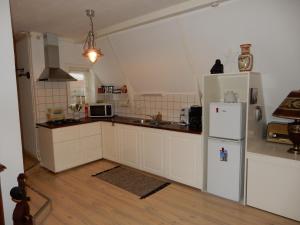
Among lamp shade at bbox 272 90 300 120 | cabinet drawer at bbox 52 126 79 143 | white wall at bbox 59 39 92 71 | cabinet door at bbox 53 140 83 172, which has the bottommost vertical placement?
cabinet door at bbox 53 140 83 172

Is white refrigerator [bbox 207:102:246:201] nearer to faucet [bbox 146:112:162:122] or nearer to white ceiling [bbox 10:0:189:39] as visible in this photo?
faucet [bbox 146:112:162:122]

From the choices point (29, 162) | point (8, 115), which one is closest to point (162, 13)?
point (8, 115)

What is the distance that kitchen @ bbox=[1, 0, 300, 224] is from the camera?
2562mm

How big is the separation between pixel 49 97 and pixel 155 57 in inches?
88.0

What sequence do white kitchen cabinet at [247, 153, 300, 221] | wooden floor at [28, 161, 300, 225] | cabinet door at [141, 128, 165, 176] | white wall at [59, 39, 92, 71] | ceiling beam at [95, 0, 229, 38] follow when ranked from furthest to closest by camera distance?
white wall at [59, 39, 92, 71] → cabinet door at [141, 128, 165, 176] → ceiling beam at [95, 0, 229, 38] → wooden floor at [28, 161, 300, 225] → white kitchen cabinet at [247, 153, 300, 221]

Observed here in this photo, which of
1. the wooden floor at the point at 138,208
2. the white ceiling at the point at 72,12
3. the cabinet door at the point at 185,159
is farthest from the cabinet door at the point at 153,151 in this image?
the white ceiling at the point at 72,12

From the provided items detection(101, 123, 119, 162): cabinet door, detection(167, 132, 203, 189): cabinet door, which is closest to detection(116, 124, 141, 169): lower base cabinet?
detection(101, 123, 119, 162): cabinet door

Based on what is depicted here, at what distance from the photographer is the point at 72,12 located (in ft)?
9.64

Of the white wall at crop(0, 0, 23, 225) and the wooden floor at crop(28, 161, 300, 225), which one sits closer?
the white wall at crop(0, 0, 23, 225)

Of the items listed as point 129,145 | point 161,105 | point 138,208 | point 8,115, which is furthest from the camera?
point 161,105

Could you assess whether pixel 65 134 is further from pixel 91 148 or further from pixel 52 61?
pixel 52 61

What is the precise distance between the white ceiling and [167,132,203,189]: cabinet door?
1.79 m

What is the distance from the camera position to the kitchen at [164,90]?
2562mm

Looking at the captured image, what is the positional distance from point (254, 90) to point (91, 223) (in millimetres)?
2435
